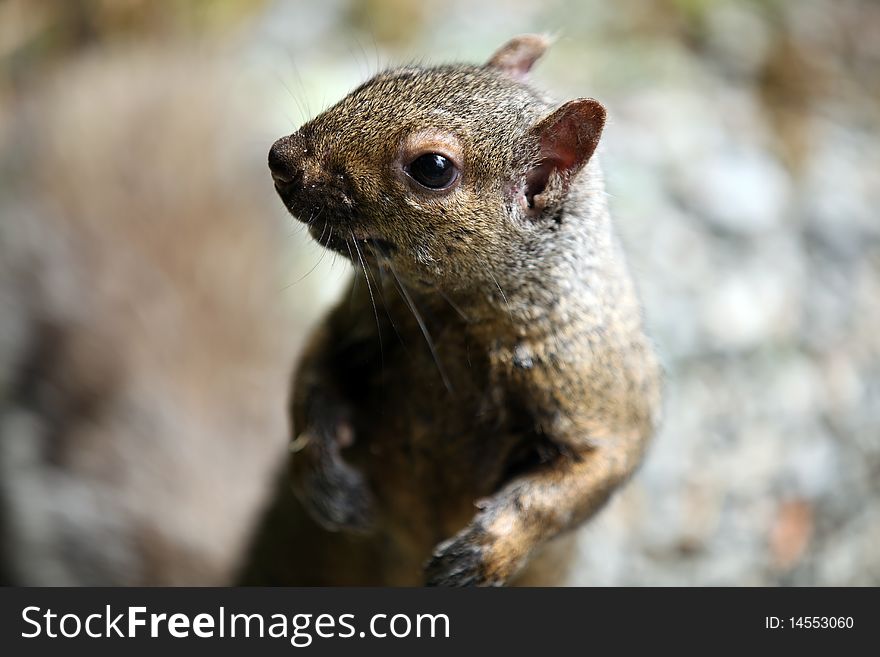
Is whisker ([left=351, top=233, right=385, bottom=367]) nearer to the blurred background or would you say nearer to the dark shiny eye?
the dark shiny eye

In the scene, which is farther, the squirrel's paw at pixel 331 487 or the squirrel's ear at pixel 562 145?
the squirrel's paw at pixel 331 487

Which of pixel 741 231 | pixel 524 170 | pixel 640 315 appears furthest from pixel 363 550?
pixel 741 231

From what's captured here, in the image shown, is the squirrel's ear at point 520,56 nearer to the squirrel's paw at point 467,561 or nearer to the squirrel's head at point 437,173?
the squirrel's head at point 437,173

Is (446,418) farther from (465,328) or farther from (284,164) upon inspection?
(284,164)

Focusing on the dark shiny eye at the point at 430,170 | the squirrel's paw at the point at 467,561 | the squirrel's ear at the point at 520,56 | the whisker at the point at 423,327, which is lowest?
the squirrel's paw at the point at 467,561

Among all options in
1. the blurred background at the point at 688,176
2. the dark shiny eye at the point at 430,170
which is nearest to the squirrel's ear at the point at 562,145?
the dark shiny eye at the point at 430,170

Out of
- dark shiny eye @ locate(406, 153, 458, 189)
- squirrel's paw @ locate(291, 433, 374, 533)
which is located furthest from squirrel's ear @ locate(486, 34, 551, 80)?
squirrel's paw @ locate(291, 433, 374, 533)
